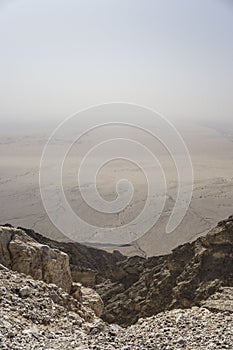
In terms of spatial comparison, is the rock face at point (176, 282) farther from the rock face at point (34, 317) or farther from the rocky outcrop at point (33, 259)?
the rock face at point (34, 317)

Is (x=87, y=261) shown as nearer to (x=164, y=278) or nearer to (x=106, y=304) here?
(x=106, y=304)

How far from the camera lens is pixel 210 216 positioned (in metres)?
43.8

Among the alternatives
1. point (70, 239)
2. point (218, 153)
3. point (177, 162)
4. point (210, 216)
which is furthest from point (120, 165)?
point (70, 239)

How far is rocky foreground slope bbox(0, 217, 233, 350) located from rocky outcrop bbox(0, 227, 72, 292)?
0.7 inches

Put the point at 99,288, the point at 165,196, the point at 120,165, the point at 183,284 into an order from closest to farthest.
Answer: the point at 183,284 < the point at 99,288 < the point at 165,196 < the point at 120,165

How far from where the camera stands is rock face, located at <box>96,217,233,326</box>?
17.1 m

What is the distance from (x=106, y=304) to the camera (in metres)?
19.2

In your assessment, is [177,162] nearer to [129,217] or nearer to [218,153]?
[218,153]

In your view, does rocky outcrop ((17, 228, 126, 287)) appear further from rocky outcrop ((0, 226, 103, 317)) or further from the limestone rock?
rocky outcrop ((0, 226, 103, 317))

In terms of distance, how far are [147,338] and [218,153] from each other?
93066 millimetres

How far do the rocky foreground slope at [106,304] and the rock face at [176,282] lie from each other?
0.04 meters

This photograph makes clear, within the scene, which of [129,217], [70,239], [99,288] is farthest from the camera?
[129,217]

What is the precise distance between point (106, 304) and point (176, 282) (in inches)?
117

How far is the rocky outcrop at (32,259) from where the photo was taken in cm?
823
